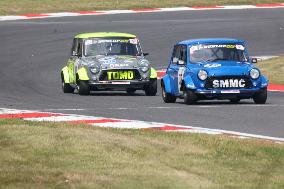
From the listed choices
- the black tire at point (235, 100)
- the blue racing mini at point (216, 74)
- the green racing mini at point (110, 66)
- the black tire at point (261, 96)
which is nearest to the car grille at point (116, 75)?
the green racing mini at point (110, 66)

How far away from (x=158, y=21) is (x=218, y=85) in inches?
877

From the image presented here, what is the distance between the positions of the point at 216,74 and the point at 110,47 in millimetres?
5743

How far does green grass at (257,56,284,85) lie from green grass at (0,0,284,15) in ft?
44.8

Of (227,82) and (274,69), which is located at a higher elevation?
(227,82)

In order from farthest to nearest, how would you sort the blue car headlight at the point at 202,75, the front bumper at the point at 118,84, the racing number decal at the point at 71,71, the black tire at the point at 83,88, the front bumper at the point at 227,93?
1. the racing number decal at the point at 71,71
2. the black tire at the point at 83,88
3. the front bumper at the point at 118,84
4. the blue car headlight at the point at 202,75
5. the front bumper at the point at 227,93

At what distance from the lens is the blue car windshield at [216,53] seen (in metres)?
22.0

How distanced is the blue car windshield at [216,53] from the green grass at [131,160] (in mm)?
6668

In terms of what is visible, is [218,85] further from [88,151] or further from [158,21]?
[158,21]

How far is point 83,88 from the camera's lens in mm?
25750

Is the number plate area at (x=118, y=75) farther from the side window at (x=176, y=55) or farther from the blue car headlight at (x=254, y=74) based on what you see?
the blue car headlight at (x=254, y=74)

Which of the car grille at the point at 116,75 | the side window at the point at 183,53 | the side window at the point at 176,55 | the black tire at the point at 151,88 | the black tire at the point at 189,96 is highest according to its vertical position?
the side window at the point at 183,53

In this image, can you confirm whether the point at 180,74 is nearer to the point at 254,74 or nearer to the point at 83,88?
the point at 254,74

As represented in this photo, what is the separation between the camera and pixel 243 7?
47031 millimetres

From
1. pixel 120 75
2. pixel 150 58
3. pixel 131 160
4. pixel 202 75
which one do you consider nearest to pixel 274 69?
pixel 150 58
